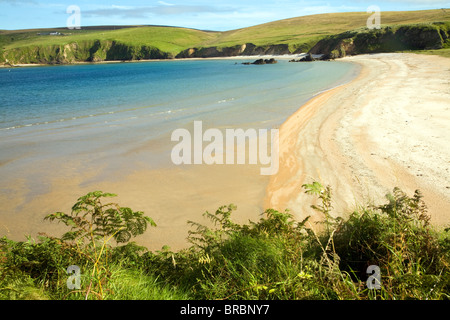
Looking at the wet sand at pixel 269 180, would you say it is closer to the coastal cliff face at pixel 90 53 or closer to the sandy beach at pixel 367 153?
the sandy beach at pixel 367 153

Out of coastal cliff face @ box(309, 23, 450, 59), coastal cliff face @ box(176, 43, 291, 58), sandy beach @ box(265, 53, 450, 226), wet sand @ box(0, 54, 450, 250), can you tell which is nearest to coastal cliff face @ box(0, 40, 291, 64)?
coastal cliff face @ box(176, 43, 291, 58)

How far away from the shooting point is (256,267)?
9.98 feet

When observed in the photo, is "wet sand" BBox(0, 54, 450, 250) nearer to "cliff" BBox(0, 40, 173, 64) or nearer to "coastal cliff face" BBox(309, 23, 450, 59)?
"coastal cliff face" BBox(309, 23, 450, 59)

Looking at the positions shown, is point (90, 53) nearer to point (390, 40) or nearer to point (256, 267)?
point (390, 40)

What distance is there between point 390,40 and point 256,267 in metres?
81.6

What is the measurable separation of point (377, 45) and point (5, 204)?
266 feet

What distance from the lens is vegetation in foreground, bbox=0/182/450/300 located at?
2492mm

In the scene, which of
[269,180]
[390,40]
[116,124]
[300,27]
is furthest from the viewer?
[300,27]

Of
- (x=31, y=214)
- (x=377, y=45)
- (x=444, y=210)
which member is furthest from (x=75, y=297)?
(x=377, y=45)

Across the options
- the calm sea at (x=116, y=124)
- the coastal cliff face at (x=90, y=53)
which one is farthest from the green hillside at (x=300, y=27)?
the calm sea at (x=116, y=124)

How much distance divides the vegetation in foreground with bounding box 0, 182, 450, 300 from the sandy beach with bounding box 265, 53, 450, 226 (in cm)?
75

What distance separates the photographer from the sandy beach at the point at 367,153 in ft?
24.9

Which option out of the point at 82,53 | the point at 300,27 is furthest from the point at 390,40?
the point at 82,53

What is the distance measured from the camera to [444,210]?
670cm
